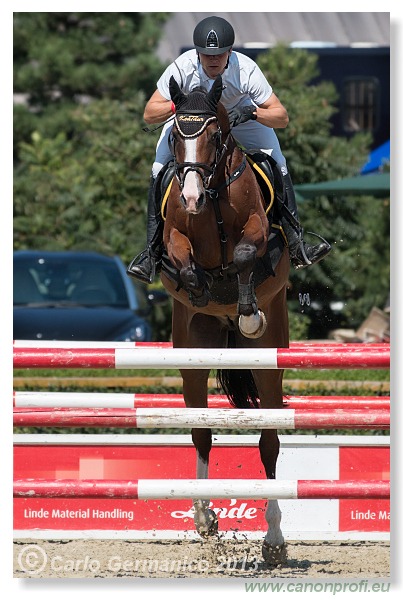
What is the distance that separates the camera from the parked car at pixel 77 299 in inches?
324

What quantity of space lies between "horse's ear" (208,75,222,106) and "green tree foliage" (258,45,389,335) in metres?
4.63

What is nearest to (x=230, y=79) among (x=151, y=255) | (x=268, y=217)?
(x=268, y=217)

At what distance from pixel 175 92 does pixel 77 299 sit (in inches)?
171

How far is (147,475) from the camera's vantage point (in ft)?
19.4

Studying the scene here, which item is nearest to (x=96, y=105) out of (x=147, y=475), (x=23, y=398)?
(x=147, y=475)

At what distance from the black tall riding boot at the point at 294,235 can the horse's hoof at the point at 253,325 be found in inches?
18.5

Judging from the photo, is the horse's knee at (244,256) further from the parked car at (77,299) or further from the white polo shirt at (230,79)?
the parked car at (77,299)

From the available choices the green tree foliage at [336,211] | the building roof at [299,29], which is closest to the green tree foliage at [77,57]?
the building roof at [299,29]

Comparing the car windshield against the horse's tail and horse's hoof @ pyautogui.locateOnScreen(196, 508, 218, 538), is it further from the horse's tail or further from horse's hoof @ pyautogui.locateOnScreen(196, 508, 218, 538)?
horse's hoof @ pyautogui.locateOnScreen(196, 508, 218, 538)

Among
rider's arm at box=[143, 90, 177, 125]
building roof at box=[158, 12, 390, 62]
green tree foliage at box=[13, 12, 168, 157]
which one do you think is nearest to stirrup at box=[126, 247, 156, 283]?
rider's arm at box=[143, 90, 177, 125]

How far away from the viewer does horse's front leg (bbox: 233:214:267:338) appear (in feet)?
15.8

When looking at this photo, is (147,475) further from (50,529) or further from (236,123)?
(236,123)

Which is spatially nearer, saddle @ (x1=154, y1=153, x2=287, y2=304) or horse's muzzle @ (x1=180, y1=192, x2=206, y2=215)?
horse's muzzle @ (x1=180, y1=192, x2=206, y2=215)

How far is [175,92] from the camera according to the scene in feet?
15.4
